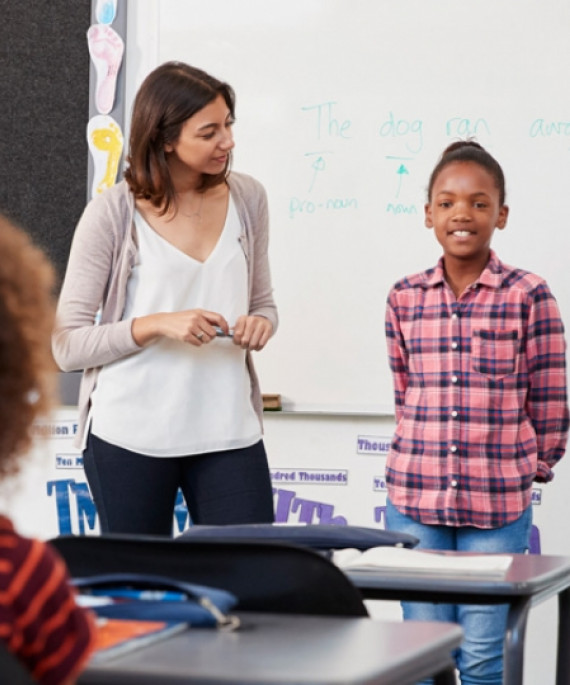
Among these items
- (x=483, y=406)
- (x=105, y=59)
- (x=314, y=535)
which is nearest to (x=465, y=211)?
(x=483, y=406)

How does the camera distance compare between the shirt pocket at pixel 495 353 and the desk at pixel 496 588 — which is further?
the shirt pocket at pixel 495 353

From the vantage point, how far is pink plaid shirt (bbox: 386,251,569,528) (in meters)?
2.50

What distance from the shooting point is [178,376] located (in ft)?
7.99

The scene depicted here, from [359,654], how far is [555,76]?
2.55 m

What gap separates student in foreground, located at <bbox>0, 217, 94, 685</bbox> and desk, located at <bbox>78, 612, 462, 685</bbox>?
0.08 m

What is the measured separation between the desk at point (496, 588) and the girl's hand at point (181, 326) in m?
0.89

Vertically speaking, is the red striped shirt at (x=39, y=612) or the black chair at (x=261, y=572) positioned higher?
the red striped shirt at (x=39, y=612)

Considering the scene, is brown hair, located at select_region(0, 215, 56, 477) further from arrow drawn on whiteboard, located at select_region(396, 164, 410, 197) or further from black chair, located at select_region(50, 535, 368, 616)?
arrow drawn on whiteboard, located at select_region(396, 164, 410, 197)

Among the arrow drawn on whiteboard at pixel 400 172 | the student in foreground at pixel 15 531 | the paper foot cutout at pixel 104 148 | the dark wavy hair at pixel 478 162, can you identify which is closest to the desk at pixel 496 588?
the student in foreground at pixel 15 531

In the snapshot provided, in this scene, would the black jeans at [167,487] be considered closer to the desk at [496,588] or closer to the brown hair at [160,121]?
the brown hair at [160,121]

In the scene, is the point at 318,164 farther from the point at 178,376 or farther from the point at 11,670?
the point at 11,670

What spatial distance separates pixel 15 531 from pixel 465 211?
1.91m

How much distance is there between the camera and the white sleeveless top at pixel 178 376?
2.40 metres

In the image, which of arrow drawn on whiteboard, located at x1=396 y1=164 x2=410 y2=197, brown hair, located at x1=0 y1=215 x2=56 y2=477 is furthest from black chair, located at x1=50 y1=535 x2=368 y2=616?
arrow drawn on whiteboard, located at x1=396 y1=164 x2=410 y2=197
